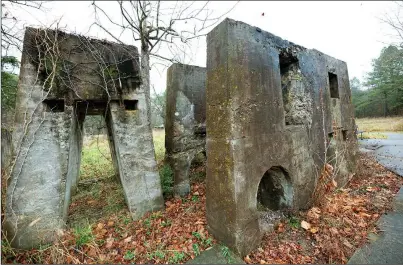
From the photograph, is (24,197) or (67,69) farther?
(67,69)

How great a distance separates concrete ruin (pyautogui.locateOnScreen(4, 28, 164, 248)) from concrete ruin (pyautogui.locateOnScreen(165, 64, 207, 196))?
1392 millimetres

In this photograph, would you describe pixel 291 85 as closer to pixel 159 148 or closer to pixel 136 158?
pixel 136 158

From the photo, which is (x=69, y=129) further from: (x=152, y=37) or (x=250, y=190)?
(x=152, y=37)

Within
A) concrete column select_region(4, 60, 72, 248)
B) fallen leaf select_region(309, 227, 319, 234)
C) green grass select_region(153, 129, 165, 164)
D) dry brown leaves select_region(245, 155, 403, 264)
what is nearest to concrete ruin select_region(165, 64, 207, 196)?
green grass select_region(153, 129, 165, 164)

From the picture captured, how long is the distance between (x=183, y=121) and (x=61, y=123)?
3.00m

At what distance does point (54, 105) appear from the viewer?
→ 375 cm

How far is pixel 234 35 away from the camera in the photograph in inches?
121

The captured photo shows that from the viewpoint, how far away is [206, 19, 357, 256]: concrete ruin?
9.91ft

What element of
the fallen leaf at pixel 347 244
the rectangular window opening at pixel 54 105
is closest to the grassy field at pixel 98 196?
the rectangular window opening at pixel 54 105

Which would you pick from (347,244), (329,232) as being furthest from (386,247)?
(329,232)

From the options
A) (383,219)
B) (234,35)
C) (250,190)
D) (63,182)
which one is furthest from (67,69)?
(383,219)

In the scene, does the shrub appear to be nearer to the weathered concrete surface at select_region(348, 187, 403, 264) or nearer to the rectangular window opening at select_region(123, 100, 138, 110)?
the rectangular window opening at select_region(123, 100, 138, 110)

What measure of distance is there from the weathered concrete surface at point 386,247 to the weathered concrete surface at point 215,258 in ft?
5.30

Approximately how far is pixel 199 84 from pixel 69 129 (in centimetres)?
374
